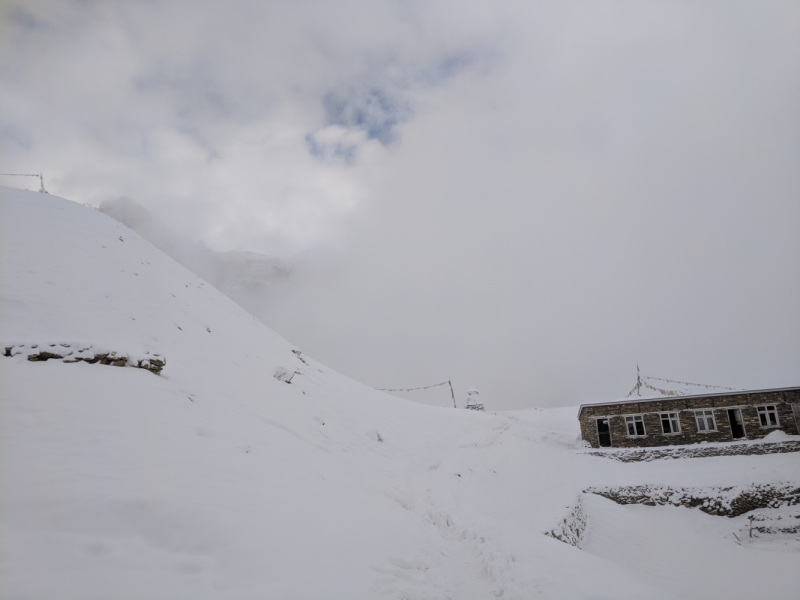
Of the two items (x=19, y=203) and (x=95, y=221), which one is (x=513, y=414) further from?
(x=19, y=203)

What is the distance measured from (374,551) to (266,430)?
7362 mm

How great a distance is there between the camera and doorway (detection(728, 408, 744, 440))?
31500mm

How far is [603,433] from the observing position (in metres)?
35.4

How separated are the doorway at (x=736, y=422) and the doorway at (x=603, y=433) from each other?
29.3 ft

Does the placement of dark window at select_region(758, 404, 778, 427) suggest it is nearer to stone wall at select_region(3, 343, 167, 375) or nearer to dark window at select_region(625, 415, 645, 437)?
dark window at select_region(625, 415, 645, 437)

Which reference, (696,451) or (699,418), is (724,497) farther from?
(699,418)

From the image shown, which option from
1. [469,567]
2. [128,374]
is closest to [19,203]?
[128,374]

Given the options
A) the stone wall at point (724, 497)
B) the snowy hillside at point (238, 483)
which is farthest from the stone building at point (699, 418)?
the stone wall at point (724, 497)

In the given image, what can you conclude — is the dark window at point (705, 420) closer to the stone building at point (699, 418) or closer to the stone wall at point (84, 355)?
the stone building at point (699, 418)

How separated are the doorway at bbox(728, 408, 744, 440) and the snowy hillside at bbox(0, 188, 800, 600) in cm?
778

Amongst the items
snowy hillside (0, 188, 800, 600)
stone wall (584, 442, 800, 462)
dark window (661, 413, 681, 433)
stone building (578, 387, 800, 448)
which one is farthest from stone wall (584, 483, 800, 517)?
dark window (661, 413, 681, 433)

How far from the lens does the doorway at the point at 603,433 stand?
3516cm

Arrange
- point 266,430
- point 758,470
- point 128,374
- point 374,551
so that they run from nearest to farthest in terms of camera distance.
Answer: point 374,551 < point 128,374 < point 266,430 < point 758,470

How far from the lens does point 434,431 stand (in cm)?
3278
